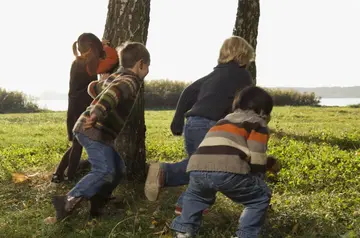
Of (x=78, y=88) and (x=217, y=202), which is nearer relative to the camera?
(x=217, y=202)

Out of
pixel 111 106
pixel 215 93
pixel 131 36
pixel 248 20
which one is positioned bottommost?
pixel 111 106

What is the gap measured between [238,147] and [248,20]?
7.52 m

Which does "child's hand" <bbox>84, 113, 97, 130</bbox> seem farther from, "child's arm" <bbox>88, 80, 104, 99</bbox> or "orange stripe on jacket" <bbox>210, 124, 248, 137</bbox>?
"orange stripe on jacket" <bbox>210, 124, 248, 137</bbox>

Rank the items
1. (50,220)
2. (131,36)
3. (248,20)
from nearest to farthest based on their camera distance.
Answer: (50,220) < (131,36) < (248,20)

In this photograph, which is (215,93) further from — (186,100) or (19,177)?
(19,177)

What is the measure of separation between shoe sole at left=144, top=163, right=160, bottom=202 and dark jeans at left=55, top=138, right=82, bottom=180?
1483 millimetres

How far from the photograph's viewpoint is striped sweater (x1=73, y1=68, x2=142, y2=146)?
5.10 meters

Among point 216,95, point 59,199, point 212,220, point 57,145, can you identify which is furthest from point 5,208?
point 57,145

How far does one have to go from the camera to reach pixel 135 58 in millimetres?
5367

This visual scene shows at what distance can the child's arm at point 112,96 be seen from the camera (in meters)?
5.09

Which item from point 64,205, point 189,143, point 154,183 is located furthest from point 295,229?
point 64,205

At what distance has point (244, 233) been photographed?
15.1ft

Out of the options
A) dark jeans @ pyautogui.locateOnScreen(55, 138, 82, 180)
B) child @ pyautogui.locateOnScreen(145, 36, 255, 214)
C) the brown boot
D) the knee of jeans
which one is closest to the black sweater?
child @ pyautogui.locateOnScreen(145, 36, 255, 214)

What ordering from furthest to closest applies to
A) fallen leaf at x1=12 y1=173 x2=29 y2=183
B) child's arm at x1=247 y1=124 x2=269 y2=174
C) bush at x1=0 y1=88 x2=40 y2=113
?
bush at x1=0 y1=88 x2=40 y2=113, fallen leaf at x1=12 y1=173 x2=29 y2=183, child's arm at x1=247 y1=124 x2=269 y2=174
